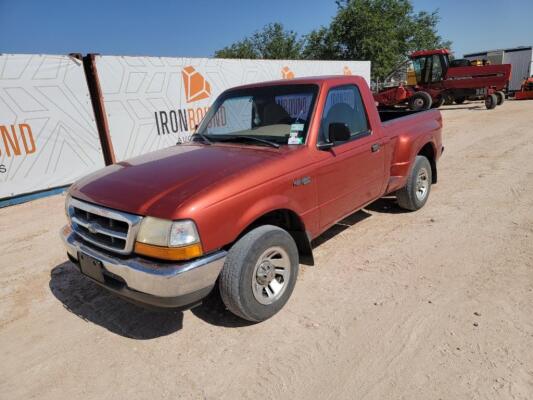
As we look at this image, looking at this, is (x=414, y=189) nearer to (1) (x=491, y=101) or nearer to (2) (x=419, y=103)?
(2) (x=419, y=103)

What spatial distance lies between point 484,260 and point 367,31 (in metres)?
33.5

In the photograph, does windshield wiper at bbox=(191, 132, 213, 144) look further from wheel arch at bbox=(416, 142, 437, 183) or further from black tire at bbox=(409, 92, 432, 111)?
black tire at bbox=(409, 92, 432, 111)

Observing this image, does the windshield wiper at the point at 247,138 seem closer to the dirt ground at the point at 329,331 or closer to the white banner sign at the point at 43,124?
the dirt ground at the point at 329,331

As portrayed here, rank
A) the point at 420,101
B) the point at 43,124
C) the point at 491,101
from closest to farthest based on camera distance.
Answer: the point at 43,124, the point at 491,101, the point at 420,101

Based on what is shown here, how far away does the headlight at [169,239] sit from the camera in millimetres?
2400

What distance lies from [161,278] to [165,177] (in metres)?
0.82

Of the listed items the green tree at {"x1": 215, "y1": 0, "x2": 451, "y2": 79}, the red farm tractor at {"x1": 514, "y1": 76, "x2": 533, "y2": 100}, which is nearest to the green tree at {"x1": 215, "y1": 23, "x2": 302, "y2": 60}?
the green tree at {"x1": 215, "y1": 0, "x2": 451, "y2": 79}

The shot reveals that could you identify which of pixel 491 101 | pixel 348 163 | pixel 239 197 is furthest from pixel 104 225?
pixel 491 101

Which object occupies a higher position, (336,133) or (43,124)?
(43,124)

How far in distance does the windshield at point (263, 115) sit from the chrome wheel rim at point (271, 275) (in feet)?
3.36

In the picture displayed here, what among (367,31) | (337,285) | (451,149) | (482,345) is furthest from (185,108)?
(367,31)

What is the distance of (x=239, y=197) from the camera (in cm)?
266

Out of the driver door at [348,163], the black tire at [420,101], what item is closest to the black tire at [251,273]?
the driver door at [348,163]

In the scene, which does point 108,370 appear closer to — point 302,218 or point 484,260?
point 302,218
